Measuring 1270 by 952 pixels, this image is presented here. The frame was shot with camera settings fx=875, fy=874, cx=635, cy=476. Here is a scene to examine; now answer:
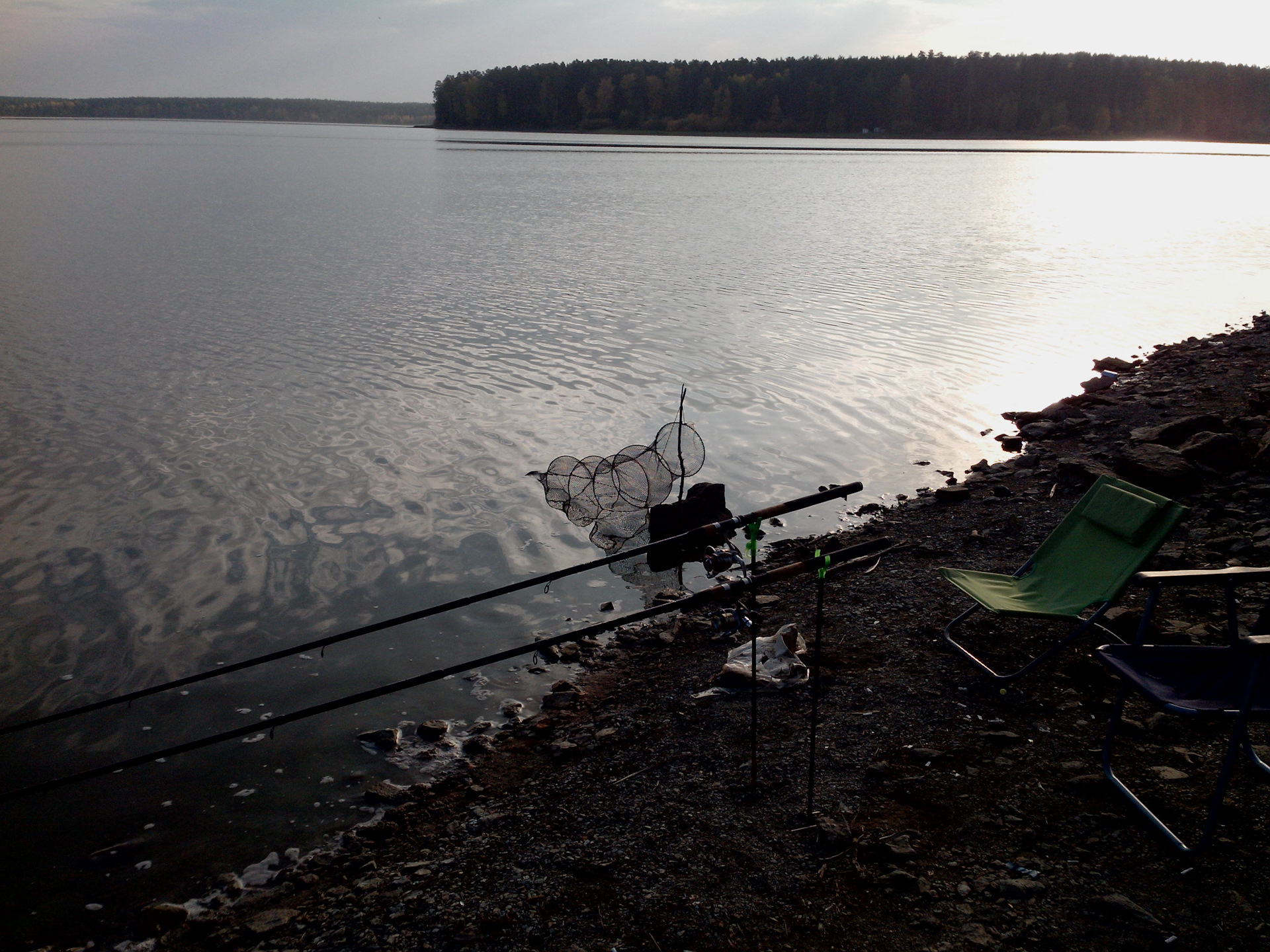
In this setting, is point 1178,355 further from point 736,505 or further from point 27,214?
point 27,214

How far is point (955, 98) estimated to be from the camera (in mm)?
129250

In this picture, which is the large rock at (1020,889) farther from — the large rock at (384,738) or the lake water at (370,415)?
the large rock at (384,738)

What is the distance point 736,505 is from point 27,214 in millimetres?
33875

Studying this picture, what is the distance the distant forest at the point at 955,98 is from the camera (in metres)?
127

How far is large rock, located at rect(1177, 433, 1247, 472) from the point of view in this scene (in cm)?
775

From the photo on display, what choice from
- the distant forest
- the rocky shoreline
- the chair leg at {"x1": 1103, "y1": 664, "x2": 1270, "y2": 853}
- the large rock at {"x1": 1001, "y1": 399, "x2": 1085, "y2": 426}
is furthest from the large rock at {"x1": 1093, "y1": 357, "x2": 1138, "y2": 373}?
the distant forest

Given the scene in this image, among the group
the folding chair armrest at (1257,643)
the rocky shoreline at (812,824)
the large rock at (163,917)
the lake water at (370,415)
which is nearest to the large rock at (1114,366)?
the lake water at (370,415)

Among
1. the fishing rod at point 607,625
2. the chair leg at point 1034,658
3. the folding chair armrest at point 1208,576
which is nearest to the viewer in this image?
the fishing rod at point 607,625

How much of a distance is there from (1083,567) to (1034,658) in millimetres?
610

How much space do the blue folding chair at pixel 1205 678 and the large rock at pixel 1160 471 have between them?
3742 mm

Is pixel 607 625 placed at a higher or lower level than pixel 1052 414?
higher

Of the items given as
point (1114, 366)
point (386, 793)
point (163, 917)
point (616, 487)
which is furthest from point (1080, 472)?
point (163, 917)

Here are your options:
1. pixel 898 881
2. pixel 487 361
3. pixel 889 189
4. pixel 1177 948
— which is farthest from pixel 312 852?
pixel 889 189

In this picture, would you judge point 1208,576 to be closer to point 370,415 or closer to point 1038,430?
point 1038,430
